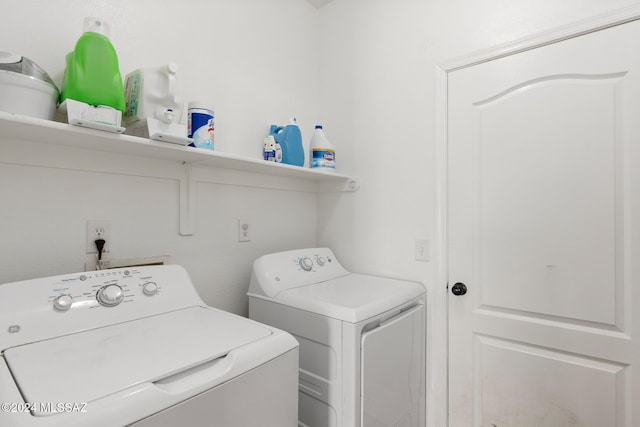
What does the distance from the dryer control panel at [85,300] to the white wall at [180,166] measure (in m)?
0.18

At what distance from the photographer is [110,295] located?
3.56 ft

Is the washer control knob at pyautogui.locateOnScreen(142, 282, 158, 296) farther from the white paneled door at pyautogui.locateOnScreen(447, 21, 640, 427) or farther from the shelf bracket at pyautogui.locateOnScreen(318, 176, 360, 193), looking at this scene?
the white paneled door at pyautogui.locateOnScreen(447, 21, 640, 427)

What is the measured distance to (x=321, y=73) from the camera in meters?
2.29

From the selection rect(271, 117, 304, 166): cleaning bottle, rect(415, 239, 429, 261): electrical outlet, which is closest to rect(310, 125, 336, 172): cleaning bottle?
rect(271, 117, 304, 166): cleaning bottle

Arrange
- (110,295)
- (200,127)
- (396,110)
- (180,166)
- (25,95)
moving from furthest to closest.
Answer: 1. (396,110)
2. (180,166)
3. (200,127)
4. (110,295)
5. (25,95)

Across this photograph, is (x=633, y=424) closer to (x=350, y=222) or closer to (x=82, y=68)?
(x=350, y=222)

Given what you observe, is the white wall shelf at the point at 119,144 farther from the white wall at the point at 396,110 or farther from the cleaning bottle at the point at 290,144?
the white wall at the point at 396,110

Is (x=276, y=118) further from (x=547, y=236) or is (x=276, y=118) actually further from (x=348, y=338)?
(x=547, y=236)

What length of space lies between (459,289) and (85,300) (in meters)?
1.60

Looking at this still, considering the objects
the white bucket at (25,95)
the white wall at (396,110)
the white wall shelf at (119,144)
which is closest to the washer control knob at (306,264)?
the white wall at (396,110)

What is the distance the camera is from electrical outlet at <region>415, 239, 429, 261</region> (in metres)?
1.76

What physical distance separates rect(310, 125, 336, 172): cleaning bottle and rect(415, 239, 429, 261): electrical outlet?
66 cm

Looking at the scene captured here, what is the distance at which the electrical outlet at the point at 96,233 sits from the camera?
4.10 feet

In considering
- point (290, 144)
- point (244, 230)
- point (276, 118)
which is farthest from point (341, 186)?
point (244, 230)
